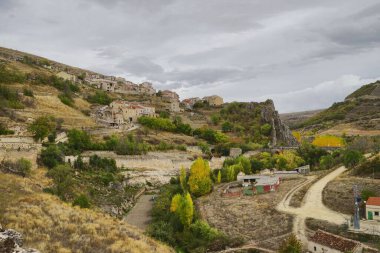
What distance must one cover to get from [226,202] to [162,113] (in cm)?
4803

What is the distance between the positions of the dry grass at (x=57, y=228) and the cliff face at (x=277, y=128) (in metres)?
56.2

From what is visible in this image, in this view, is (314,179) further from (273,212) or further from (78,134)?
(78,134)

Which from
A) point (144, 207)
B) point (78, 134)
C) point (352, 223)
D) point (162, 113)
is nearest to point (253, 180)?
point (144, 207)

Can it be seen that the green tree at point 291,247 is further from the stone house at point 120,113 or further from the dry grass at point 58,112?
the stone house at point 120,113

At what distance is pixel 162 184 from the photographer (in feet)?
166

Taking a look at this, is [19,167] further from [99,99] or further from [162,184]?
[99,99]

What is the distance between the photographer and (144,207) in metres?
39.8

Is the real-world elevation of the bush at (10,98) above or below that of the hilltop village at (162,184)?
above

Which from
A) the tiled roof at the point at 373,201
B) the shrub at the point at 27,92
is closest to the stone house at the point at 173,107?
the shrub at the point at 27,92

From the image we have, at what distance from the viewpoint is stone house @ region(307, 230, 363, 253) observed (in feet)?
74.7

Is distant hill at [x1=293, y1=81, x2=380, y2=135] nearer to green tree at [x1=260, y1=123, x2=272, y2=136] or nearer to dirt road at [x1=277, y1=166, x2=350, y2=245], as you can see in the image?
green tree at [x1=260, y1=123, x2=272, y2=136]

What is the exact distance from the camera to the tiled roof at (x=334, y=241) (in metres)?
22.9

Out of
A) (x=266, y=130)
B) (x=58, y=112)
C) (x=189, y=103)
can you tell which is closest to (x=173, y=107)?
(x=189, y=103)

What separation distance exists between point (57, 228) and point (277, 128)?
6508 centimetres
